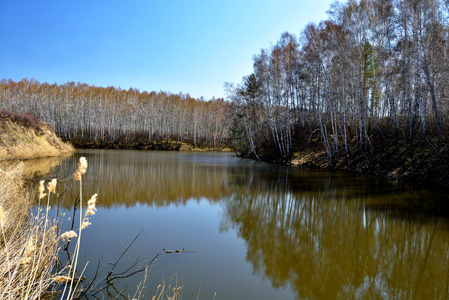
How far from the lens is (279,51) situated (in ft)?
87.7

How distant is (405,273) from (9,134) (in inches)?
1107

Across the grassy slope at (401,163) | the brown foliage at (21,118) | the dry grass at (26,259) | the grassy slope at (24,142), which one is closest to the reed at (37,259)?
the dry grass at (26,259)

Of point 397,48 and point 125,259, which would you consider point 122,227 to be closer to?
point 125,259

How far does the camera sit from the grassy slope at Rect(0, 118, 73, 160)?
→ 20.6 metres

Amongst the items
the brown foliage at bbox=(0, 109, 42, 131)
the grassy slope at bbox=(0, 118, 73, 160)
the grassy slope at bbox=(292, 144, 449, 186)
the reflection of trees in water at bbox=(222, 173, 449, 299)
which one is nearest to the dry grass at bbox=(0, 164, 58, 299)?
the reflection of trees in water at bbox=(222, 173, 449, 299)

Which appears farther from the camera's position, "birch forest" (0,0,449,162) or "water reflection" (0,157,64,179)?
"birch forest" (0,0,449,162)

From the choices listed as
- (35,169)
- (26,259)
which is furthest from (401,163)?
(35,169)

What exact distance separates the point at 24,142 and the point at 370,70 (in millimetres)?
34186

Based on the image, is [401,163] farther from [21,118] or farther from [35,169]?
[21,118]

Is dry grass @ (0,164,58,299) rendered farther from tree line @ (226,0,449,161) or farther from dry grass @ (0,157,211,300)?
tree line @ (226,0,449,161)

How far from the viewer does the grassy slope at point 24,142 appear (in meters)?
20.6

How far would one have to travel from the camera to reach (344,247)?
5.84 metres

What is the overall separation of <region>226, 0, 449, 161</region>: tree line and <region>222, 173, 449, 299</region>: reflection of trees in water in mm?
9795

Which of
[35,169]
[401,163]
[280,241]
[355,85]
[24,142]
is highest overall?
[355,85]
